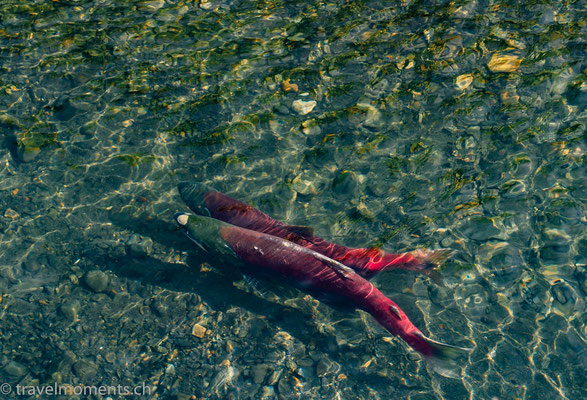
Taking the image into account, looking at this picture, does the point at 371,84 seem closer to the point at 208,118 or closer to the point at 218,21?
the point at 208,118

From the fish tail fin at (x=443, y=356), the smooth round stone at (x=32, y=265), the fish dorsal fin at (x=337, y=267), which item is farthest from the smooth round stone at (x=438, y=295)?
the smooth round stone at (x=32, y=265)

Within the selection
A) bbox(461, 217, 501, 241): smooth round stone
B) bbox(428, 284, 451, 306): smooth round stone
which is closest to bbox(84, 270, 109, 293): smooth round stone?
bbox(428, 284, 451, 306): smooth round stone

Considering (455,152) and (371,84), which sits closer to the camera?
(455,152)

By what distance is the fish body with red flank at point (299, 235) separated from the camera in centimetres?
607

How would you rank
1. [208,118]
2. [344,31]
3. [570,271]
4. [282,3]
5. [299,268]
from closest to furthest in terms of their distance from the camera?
[299,268] → [570,271] → [208,118] → [344,31] → [282,3]

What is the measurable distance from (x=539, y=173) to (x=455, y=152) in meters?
1.30

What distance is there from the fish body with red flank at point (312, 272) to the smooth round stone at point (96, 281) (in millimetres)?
1884

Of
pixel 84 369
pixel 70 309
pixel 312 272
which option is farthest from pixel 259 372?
pixel 70 309

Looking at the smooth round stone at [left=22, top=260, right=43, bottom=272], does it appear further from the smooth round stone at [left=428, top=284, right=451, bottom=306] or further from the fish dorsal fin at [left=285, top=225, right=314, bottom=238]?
the smooth round stone at [left=428, top=284, right=451, bottom=306]

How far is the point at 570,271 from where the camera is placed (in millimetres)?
6094

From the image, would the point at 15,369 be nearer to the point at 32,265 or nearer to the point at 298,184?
the point at 32,265

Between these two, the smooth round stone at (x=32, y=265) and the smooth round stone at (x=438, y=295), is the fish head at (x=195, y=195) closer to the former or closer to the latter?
the smooth round stone at (x=32, y=265)

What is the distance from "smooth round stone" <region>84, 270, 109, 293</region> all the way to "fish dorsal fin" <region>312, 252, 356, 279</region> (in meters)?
3.54

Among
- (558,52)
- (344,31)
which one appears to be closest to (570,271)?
(558,52)
